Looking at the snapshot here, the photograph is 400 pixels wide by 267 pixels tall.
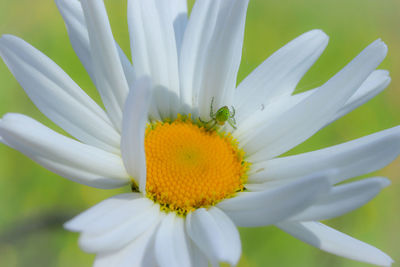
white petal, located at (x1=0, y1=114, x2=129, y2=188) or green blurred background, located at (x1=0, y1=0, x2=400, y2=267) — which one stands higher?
white petal, located at (x1=0, y1=114, x2=129, y2=188)

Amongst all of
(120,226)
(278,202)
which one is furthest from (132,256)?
(278,202)

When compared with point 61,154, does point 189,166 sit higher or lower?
lower

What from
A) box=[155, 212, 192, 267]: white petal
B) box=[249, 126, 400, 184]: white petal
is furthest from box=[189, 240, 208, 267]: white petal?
box=[249, 126, 400, 184]: white petal

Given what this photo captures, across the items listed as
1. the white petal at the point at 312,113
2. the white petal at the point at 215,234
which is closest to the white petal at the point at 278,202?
the white petal at the point at 215,234

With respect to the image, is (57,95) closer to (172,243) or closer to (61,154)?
(61,154)

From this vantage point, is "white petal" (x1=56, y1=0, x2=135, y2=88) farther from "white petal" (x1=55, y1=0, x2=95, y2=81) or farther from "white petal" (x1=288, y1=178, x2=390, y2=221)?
"white petal" (x1=288, y1=178, x2=390, y2=221)
